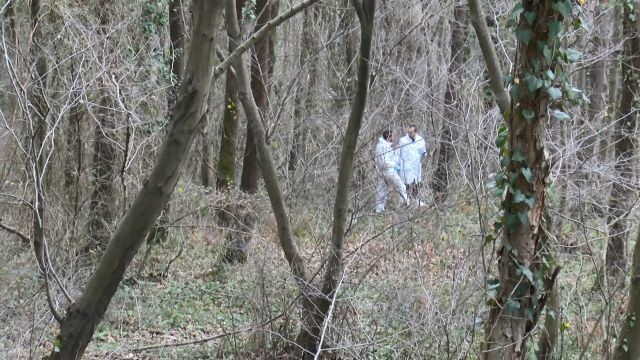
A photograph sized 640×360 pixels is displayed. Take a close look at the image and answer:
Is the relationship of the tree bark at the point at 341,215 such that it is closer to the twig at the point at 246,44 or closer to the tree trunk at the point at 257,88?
the twig at the point at 246,44

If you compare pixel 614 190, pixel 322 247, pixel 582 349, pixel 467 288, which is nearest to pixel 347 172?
pixel 322 247

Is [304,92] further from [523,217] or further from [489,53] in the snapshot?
[523,217]

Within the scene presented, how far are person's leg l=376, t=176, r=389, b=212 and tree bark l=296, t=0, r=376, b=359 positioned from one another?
1.88 m

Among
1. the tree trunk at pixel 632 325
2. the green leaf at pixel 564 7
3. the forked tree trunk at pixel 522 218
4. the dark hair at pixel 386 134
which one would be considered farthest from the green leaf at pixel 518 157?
the dark hair at pixel 386 134

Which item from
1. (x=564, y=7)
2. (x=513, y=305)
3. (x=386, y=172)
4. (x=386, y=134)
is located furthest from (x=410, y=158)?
(x=564, y=7)

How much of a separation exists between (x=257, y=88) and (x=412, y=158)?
2.66m

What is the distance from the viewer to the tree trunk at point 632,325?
17.9 ft

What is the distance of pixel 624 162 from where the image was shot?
754cm

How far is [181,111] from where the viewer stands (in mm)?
3371

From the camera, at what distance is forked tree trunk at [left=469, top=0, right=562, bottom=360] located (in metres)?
4.78

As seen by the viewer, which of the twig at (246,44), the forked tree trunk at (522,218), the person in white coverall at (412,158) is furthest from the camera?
the person in white coverall at (412,158)

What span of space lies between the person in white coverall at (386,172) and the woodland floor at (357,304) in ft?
1.74

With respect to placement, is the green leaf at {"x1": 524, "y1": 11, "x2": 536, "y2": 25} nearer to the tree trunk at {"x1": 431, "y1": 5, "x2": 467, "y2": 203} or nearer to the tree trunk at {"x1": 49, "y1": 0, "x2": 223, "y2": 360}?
the tree trunk at {"x1": 49, "y1": 0, "x2": 223, "y2": 360}

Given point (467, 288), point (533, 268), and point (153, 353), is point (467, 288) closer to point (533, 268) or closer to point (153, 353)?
A: point (533, 268)
